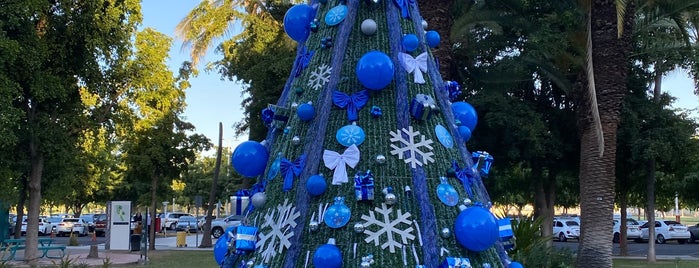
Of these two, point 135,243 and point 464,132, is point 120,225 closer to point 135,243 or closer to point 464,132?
point 135,243

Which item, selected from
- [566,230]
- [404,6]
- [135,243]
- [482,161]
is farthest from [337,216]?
[566,230]

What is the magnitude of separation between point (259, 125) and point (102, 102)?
5.05m

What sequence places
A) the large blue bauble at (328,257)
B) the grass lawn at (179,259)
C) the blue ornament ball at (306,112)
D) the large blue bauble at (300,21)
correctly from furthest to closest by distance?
the grass lawn at (179,259), the large blue bauble at (300,21), the blue ornament ball at (306,112), the large blue bauble at (328,257)

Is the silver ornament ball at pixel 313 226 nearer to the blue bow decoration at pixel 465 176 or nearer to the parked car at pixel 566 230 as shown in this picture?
the blue bow decoration at pixel 465 176

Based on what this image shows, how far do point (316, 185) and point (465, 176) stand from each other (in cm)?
110

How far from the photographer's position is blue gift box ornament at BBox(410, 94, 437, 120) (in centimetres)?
446

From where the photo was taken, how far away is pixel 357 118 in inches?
176

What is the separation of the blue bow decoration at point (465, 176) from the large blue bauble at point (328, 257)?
107cm

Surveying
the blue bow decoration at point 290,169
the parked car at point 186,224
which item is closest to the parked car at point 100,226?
the parked car at point 186,224

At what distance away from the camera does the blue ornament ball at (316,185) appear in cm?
426

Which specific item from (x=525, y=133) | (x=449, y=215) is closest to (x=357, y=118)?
(x=449, y=215)

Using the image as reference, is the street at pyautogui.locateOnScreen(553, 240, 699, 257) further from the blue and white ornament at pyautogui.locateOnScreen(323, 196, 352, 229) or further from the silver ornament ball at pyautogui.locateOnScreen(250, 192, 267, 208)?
the blue and white ornament at pyautogui.locateOnScreen(323, 196, 352, 229)

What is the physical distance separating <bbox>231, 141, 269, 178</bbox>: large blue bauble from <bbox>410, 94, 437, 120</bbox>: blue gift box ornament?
1226mm

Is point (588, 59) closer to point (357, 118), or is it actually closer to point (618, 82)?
point (618, 82)
